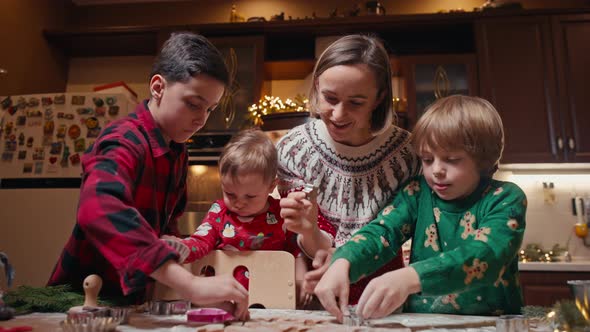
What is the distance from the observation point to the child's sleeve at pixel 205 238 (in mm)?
958

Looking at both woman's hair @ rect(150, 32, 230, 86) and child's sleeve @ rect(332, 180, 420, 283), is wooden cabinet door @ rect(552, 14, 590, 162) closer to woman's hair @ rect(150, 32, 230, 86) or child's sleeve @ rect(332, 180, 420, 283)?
child's sleeve @ rect(332, 180, 420, 283)

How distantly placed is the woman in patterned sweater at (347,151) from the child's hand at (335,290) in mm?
138

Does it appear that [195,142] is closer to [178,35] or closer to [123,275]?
[178,35]

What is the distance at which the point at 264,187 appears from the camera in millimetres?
1104

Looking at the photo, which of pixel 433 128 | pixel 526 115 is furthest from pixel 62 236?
pixel 526 115

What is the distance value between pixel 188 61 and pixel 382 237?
54 centimetres

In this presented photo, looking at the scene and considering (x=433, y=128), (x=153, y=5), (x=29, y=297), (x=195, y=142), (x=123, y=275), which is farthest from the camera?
(x=153, y=5)

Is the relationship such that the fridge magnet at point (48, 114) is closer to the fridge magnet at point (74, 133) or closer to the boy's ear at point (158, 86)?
the fridge magnet at point (74, 133)

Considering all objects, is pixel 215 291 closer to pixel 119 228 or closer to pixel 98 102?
pixel 119 228

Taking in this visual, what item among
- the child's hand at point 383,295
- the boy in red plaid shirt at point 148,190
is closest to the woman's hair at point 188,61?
the boy in red plaid shirt at point 148,190

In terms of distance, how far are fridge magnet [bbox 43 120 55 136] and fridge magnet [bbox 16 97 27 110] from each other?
0.59 ft

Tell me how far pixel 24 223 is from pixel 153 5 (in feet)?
6.24

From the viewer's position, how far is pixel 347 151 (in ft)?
3.61

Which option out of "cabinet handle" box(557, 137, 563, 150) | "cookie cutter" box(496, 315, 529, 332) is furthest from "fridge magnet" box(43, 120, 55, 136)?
"cabinet handle" box(557, 137, 563, 150)
